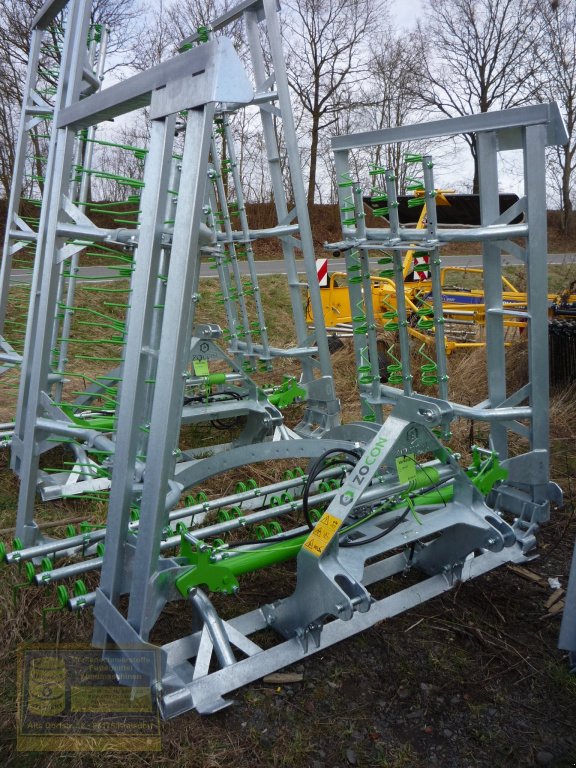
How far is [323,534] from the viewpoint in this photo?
256 cm

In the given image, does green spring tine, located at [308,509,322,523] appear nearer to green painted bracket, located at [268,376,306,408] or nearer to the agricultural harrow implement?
the agricultural harrow implement

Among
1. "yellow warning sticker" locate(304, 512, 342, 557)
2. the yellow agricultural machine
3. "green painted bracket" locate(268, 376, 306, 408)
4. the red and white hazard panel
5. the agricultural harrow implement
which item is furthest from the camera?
the red and white hazard panel

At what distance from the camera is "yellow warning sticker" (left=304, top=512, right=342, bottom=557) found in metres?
2.53

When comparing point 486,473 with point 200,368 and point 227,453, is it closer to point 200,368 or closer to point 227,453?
point 227,453

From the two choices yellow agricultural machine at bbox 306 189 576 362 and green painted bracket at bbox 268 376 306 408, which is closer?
green painted bracket at bbox 268 376 306 408

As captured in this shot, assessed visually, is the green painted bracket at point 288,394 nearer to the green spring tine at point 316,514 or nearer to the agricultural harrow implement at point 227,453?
the agricultural harrow implement at point 227,453

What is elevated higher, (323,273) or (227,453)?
(323,273)

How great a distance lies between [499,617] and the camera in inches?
119

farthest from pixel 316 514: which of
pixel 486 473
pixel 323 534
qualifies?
pixel 486 473

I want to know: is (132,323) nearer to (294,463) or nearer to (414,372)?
(294,463)

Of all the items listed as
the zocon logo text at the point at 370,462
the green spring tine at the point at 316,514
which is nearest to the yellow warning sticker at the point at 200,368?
the green spring tine at the point at 316,514

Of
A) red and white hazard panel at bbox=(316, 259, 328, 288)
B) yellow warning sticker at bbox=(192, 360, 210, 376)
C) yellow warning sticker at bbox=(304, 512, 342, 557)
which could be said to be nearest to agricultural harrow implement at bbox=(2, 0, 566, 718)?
yellow warning sticker at bbox=(304, 512, 342, 557)

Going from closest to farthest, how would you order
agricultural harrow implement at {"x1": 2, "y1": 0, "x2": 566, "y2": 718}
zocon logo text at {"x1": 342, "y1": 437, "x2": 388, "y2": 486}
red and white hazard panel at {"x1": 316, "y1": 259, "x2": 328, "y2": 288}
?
agricultural harrow implement at {"x1": 2, "y1": 0, "x2": 566, "y2": 718}
zocon logo text at {"x1": 342, "y1": 437, "x2": 388, "y2": 486}
red and white hazard panel at {"x1": 316, "y1": 259, "x2": 328, "y2": 288}

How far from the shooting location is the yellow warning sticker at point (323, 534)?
8.30 feet
